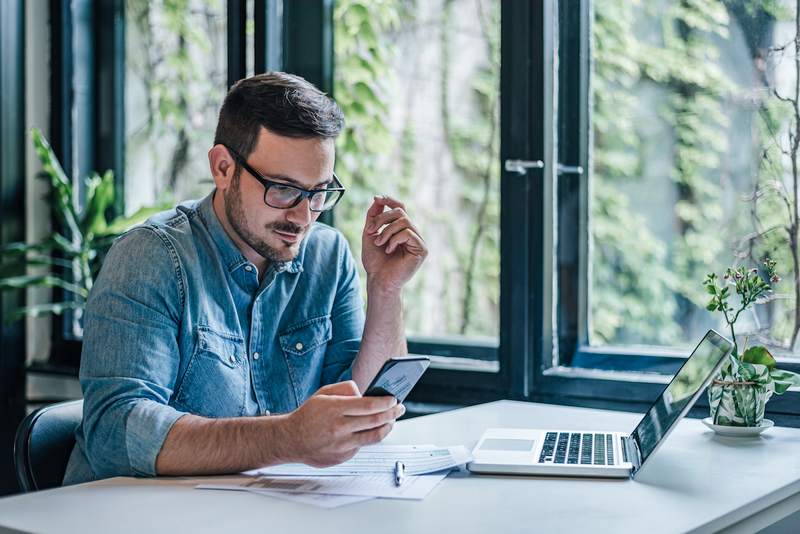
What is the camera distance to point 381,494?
4.39ft

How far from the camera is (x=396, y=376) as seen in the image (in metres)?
1.41

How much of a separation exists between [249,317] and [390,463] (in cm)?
49

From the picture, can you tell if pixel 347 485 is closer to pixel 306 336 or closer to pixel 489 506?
pixel 489 506

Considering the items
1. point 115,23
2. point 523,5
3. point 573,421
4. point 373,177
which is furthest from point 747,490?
point 115,23

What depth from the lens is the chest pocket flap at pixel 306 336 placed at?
1951mm

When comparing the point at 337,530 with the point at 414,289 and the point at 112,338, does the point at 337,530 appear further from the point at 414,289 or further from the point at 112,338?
the point at 414,289

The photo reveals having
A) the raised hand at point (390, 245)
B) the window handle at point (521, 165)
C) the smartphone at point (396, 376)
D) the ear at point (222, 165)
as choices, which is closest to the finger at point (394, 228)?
the raised hand at point (390, 245)

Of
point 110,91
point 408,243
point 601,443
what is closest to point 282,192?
point 408,243

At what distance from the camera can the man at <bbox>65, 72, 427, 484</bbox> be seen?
1.44 m

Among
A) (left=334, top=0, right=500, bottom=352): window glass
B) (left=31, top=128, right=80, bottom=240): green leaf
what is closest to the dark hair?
(left=334, top=0, right=500, bottom=352): window glass

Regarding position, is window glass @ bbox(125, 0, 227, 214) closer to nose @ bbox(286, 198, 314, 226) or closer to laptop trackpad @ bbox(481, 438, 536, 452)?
nose @ bbox(286, 198, 314, 226)

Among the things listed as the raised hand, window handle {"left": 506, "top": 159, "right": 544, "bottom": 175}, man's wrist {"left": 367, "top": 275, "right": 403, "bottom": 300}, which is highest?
window handle {"left": 506, "top": 159, "right": 544, "bottom": 175}

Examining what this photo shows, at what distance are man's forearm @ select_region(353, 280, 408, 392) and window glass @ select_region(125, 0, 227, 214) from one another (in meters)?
1.30

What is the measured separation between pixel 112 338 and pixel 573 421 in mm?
917
